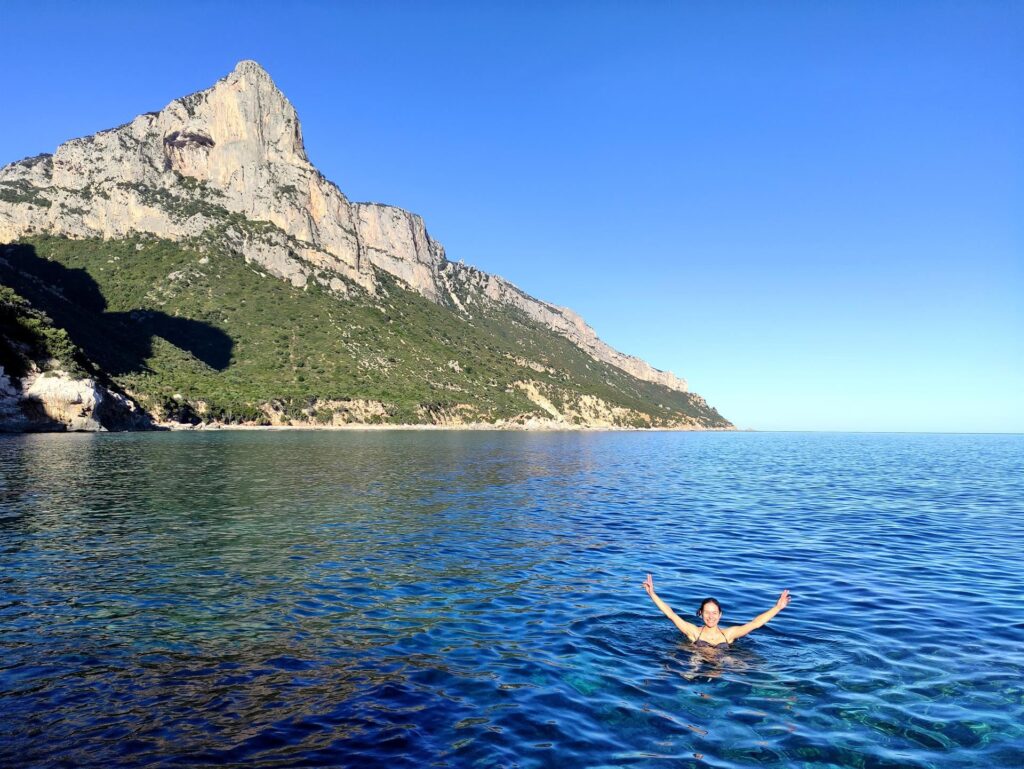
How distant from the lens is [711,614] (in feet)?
45.6

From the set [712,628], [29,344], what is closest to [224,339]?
[29,344]

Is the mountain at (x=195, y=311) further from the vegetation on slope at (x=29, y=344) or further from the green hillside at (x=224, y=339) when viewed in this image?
the vegetation on slope at (x=29, y=344)

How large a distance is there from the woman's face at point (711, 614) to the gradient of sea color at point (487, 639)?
26.7 inches

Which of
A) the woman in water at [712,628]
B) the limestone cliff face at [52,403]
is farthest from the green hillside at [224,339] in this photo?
the woman in water at [712,628]

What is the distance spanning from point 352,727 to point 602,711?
13.5ft

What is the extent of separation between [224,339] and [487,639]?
6494 inches

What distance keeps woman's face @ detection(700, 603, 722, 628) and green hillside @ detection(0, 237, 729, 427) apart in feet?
431

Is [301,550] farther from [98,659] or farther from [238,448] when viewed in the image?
[238,448]

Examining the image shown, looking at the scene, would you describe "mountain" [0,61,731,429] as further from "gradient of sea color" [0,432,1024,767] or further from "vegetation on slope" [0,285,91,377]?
"gradient of sea color" [0,432,1024,767]

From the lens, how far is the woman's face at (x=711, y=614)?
1389 centimetres

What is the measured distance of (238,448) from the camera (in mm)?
76500

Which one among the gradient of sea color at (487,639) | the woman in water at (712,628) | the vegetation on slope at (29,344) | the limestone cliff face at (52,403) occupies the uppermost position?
the vegetation on slope at (29,344)

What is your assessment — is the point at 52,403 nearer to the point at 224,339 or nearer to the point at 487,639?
the point at 224,339

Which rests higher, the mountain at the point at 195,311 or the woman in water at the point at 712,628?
the mountain at the point at 195,311
